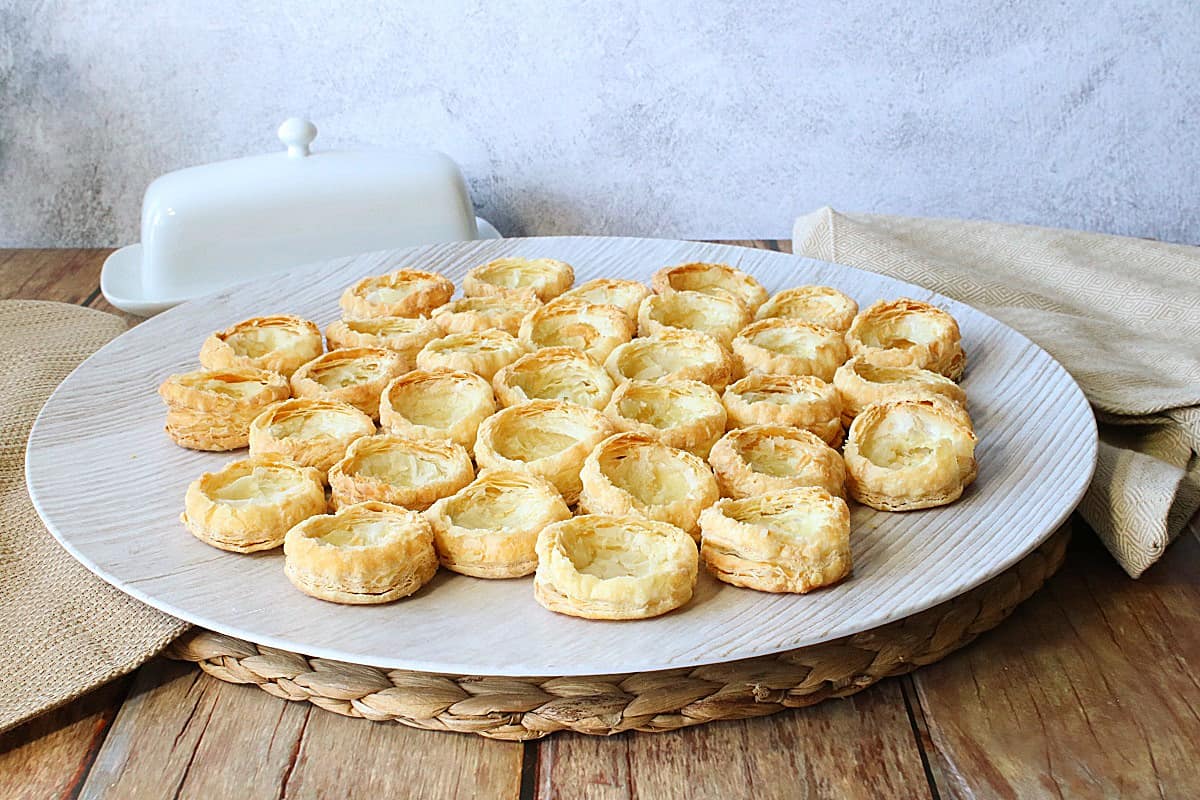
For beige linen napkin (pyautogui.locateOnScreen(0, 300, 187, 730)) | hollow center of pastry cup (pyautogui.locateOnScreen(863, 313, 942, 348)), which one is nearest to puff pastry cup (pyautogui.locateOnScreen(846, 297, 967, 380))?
hollow center of pastry cup (pyautogui.locateOnScreen(863, 313, 942, 348))

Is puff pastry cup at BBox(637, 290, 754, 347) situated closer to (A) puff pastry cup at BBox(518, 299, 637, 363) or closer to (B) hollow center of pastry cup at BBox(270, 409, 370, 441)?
(A) puff pastry cup at BBox(518, 299, 637, 363)

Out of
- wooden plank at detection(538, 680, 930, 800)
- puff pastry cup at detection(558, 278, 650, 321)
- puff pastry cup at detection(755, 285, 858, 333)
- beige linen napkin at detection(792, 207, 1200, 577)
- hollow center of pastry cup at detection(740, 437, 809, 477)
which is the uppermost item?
hollow center of pastry cup at detection(740, 437, 809, 477)

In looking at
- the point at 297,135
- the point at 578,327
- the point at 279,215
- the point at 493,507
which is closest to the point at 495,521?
the point at 493,507

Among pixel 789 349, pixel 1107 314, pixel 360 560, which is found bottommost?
pixel 1107 314

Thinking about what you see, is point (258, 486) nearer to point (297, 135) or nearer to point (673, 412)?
point (673, 412)

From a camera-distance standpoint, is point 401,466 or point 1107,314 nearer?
point 401,466

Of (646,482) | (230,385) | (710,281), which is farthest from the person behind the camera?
(710,281)

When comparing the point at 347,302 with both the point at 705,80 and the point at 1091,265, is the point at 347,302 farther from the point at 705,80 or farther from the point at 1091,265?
the point at 1091,265
